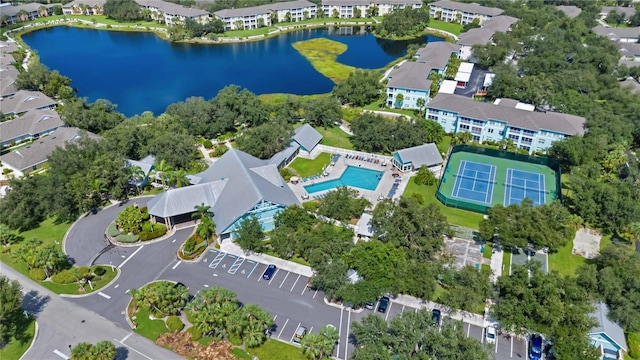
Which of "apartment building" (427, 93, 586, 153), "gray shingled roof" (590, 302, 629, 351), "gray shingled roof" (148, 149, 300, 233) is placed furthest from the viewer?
"apartment building" (427, 93, 586, 153)

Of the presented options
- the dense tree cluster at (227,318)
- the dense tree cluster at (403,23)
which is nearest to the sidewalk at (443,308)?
the dense tree cluster at (227,318)

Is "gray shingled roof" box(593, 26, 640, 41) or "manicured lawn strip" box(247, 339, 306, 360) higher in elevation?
"gray shingled roof" box(593, 26, 640, 41)

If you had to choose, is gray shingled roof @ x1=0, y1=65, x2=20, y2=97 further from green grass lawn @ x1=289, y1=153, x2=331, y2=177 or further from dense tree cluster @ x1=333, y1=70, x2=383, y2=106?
dense tree cluster @ x1=333, y1=70, x2=383, y2=106

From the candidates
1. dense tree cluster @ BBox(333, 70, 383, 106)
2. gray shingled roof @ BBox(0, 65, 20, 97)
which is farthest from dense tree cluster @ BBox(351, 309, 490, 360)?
gray shingled roof @ BBox(0, 65, 20, 97)

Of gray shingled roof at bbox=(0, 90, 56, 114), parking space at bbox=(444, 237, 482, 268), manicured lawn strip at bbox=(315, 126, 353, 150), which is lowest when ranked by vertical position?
parking space at bbox=(444, 237, 482, 268)

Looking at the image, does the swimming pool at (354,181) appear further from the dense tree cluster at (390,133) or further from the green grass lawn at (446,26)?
the green grass lawn at (446,26)

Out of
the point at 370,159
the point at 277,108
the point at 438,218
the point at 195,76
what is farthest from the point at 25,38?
the point at 438,218

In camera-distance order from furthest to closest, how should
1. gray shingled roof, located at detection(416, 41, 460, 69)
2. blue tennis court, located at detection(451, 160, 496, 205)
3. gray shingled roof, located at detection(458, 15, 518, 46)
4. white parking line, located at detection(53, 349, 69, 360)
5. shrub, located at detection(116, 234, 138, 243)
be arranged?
gray shingled roof, located at detection(458, 15, 518, 46)
gray shingled roof, located at detection(416, 41, 460, 69)
blue tennis court, located at detection(451, 160, 496, 205)
shrub, located at detection(116, 234, 138, 243)
white parking line, located at detection(53, 349, 69, 360)

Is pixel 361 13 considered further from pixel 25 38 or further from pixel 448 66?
pixel 25 38

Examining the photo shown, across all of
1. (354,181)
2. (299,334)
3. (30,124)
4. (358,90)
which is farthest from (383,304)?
(30,124)
